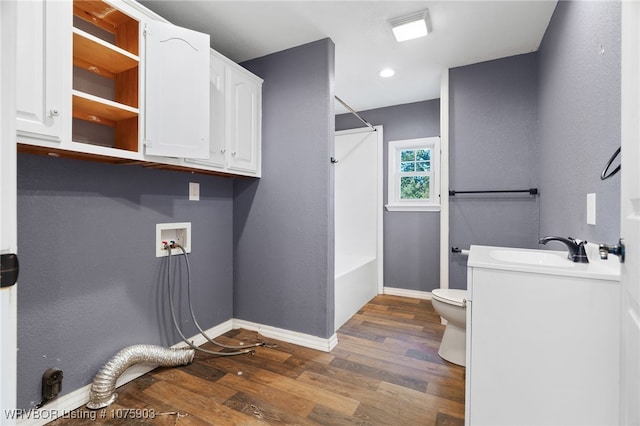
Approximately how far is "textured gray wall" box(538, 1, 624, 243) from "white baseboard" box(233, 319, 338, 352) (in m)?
1.68

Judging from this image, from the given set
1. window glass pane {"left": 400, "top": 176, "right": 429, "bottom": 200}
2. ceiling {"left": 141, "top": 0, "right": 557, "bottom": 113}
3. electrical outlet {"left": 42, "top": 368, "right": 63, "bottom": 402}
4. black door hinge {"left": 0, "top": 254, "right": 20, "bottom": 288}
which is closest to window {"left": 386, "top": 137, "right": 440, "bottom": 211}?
window glass pane {"left": 400, "top": 176, "right": 429, "bottom": 200}

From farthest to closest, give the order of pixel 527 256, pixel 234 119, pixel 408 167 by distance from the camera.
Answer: pixel 408 167, pixel 234 119, pixel 527 256

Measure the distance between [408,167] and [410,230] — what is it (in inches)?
31.1

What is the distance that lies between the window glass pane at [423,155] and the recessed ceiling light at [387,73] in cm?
110

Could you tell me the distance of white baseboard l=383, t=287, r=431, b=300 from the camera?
11.5 ft

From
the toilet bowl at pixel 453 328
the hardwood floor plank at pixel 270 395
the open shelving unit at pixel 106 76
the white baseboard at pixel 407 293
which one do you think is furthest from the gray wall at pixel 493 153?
the open shelving unit at pixel 106 76

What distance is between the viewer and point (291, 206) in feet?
7.80

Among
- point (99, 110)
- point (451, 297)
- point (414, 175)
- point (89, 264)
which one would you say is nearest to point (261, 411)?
point (89, 264)

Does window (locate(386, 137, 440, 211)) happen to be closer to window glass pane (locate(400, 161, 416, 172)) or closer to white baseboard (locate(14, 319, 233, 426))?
window glass pane (locate(400, 161, 416, 172))

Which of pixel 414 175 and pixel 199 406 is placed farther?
pixel 414 175

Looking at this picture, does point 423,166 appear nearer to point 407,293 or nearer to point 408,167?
point 408,167

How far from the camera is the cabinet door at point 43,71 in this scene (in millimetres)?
1188

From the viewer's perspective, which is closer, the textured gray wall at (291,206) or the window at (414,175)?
the textured gray wall at (291,206)

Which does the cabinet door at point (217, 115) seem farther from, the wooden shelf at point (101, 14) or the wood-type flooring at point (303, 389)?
the wood-type flooring at point (303, 389)
